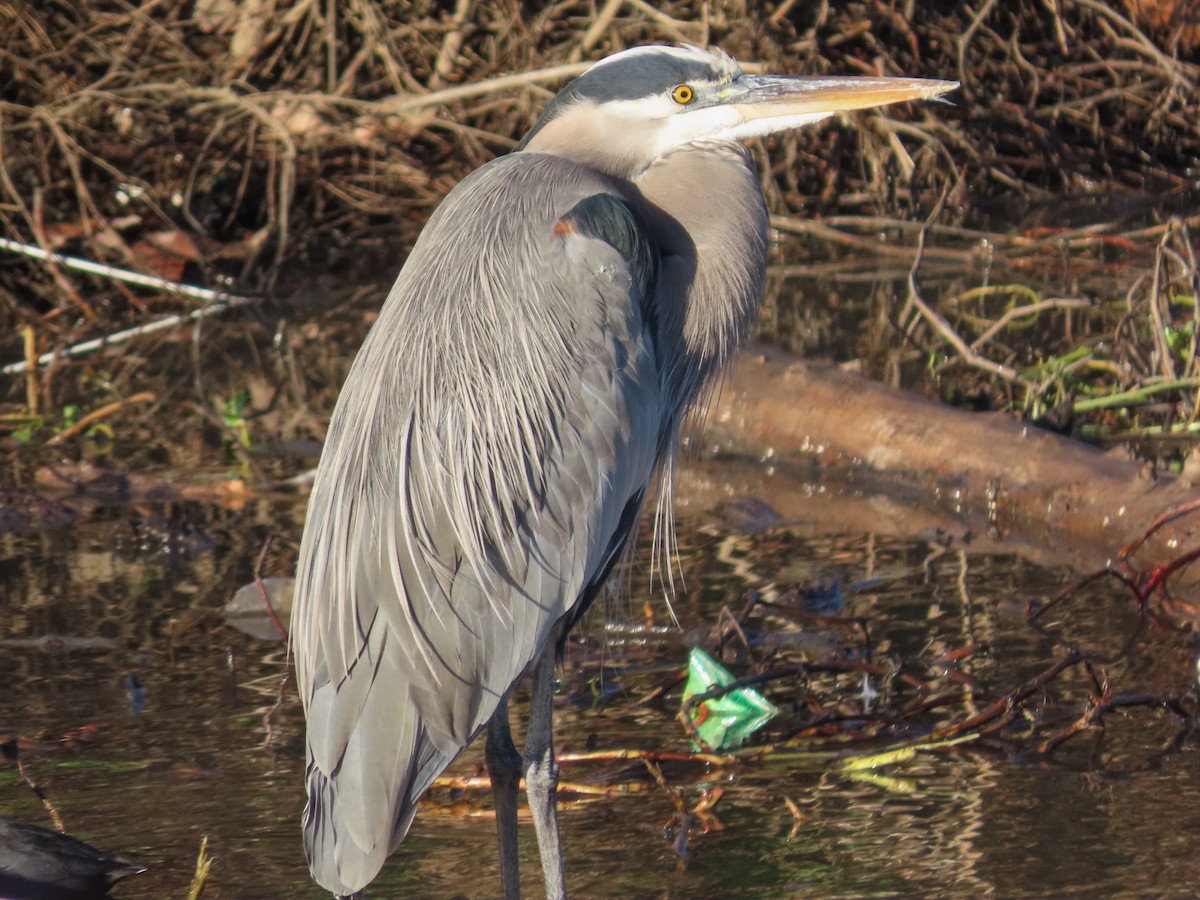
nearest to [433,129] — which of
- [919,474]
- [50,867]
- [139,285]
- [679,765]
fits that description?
[139,285]

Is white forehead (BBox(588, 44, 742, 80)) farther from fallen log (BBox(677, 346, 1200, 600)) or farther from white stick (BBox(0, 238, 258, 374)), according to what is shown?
white stick (BBox(0, 238, 258, 374))

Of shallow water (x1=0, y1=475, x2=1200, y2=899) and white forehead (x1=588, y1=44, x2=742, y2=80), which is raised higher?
white forehead (x1=588, y1=44, x2=742, y2=80)

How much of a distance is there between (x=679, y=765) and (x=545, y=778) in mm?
519

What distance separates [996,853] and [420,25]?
22.6 ft

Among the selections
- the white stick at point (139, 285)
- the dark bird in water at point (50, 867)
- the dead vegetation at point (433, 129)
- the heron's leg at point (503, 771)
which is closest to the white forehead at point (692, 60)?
the heron's leg at point (503, 771)

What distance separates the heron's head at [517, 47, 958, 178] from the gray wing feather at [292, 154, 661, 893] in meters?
0.18

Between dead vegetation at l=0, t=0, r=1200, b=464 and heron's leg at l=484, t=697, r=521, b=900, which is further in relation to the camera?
dead vegetation at l=0, t=0, r=1200, b=464

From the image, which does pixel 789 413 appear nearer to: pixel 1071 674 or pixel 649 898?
pixel 1071 674

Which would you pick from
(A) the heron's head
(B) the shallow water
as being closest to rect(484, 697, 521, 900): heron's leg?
(B) the shallow water

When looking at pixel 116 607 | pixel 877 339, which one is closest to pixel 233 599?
pixel 116 607

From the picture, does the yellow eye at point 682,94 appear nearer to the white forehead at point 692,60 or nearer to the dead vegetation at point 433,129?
the white forehead at point 692,60

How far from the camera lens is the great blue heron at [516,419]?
2959 mm

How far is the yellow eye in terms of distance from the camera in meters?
3.51

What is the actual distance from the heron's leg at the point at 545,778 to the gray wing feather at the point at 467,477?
11 centimetres
